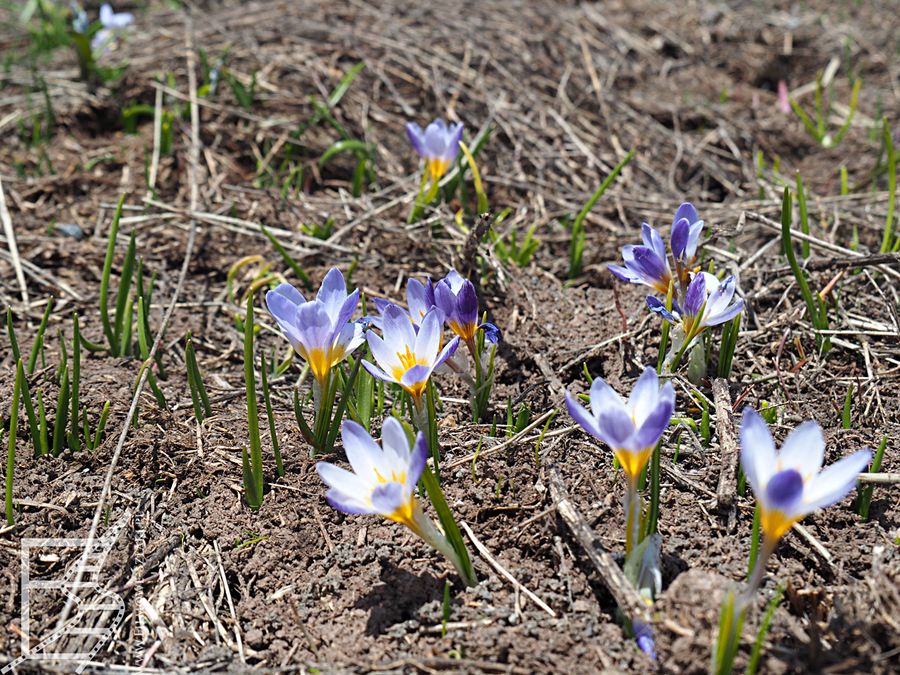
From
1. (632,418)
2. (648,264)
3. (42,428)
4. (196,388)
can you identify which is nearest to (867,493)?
(632,418)

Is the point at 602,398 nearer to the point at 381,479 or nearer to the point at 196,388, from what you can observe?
the point at 381,479

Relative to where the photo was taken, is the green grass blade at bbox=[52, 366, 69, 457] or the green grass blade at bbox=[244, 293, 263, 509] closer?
the green grass blade at bbox=[244, 293, 263, 509]

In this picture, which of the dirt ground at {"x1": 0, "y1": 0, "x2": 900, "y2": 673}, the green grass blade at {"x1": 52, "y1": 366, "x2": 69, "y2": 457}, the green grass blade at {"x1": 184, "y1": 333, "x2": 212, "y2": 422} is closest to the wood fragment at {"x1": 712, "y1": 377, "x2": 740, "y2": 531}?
the dirt ground at {"x1": 0, "y1": 0, "x2": 900, "y2": 673}

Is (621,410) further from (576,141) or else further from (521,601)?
(576,141)

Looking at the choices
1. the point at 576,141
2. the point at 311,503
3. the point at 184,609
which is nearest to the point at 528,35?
the point at 576,141

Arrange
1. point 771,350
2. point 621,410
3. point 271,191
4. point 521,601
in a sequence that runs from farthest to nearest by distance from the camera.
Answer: point 271,191 → point 771,350 → point 521,601 → point 621,410

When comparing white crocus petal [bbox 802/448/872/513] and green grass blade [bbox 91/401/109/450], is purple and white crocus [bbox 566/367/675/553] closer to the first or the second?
white crocus petal [bbox 802/448/872/513]

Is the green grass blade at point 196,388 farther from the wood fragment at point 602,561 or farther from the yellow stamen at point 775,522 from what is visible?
the yellow stamen at point 775,522
